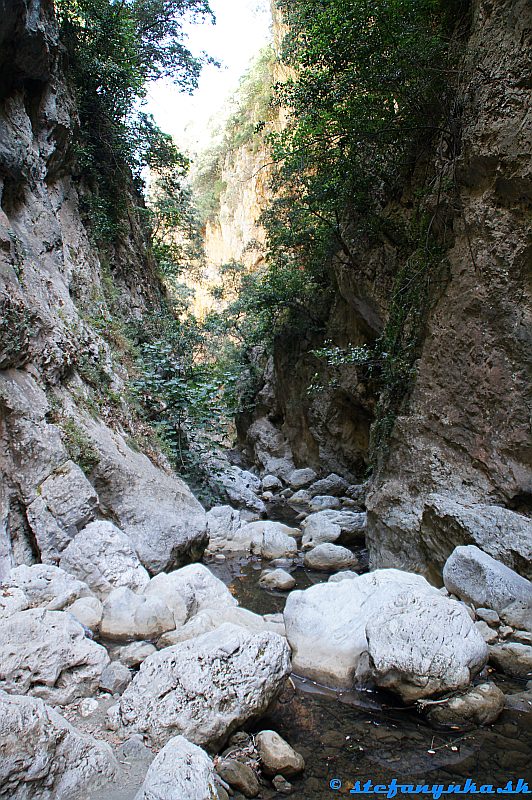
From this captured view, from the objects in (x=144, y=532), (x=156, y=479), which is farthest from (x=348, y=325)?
(x=144, y=532)

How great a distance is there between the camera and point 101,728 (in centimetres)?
295

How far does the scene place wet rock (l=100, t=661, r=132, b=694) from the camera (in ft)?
11.0

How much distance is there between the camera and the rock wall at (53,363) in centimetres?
500

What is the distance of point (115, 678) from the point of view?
3.44 meters

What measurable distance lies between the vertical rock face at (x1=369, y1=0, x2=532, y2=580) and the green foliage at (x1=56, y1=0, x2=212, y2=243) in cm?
699

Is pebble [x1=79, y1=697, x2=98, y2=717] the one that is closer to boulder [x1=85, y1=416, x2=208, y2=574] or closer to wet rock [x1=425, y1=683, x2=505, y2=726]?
wet rock [x1=425, y1=683, x2=505, y2=726]

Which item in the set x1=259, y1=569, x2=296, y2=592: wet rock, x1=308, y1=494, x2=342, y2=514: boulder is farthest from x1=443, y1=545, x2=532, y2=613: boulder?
x1=308, y1=494, x2=342, y2=514: boulder

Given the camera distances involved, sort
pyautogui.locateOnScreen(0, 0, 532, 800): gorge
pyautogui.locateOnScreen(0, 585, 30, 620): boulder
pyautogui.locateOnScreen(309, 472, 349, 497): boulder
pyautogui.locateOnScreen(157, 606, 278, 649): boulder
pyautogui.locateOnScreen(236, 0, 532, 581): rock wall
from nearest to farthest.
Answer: pyautogui.locateOnScreen(0, 0, 532, 800): gorge, pyautogui.locateOnScreen(0, 585, 30, 620): boulder, pyautogui.locateOnScreen(157, 606, 278, 649): boulder, pyautogui.locateOnScreen(236, 0, 532, 581): rock wall, pyautogui.locateOnScreen(309, 472, 349, 497): boulder

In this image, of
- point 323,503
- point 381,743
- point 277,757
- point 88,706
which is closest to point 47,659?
point 88,706

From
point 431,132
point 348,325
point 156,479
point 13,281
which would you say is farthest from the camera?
point 348,325

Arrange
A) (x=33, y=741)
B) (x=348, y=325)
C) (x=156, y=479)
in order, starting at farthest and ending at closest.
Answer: (x=348, y=325) → (x=156, y=479) → (x=33, y=741)

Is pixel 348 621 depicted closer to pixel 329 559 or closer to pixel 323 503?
pixel 329 559

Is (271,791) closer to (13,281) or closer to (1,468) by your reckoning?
(1,468)

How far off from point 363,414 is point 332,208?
18.9ft
